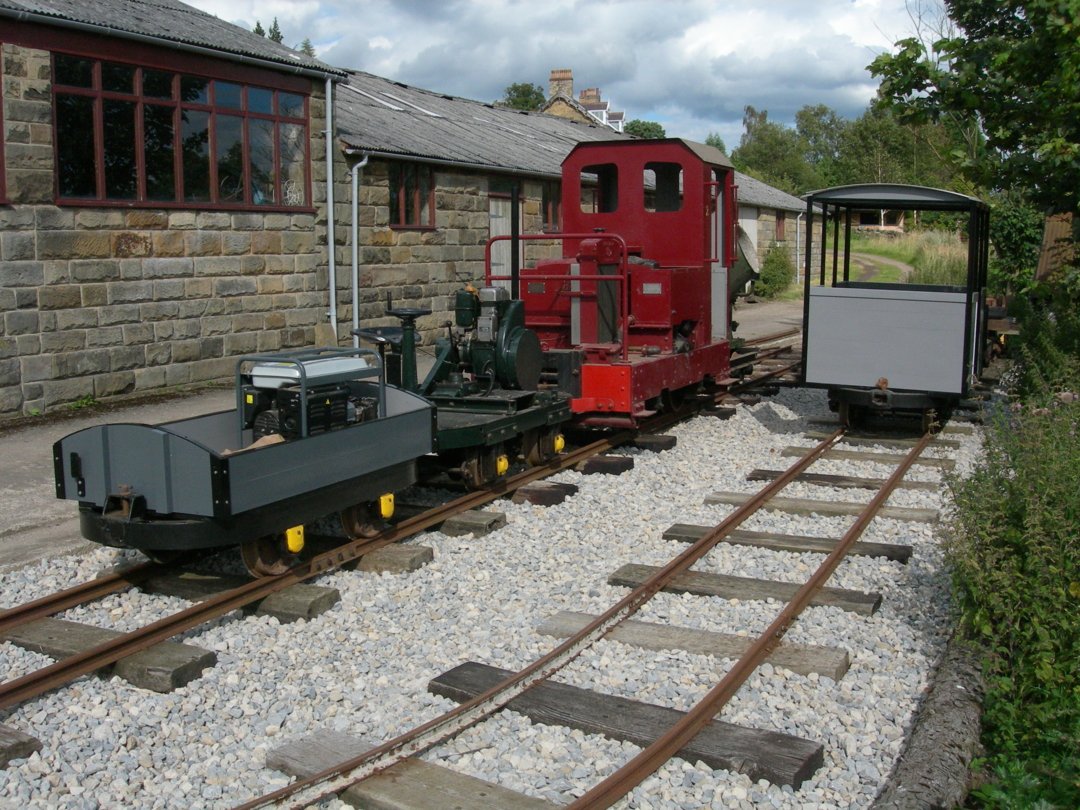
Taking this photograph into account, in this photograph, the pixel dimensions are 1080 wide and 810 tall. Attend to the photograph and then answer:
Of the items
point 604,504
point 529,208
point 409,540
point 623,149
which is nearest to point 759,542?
point 604,504

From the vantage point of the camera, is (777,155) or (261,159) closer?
(261,159)

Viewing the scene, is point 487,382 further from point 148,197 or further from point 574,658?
point 148,197

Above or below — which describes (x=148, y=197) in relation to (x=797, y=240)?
below

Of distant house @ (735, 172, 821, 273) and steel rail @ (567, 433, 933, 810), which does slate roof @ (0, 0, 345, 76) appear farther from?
distant house @ (735, 172, 821, 273)

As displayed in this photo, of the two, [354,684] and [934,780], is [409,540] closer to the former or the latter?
[354,684]

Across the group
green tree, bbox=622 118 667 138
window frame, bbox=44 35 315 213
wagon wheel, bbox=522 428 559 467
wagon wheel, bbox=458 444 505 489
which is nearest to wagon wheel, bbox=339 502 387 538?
wagon wheel, bbox=458 444 505 489

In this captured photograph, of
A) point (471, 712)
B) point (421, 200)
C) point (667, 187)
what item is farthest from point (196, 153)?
point (471, 712)

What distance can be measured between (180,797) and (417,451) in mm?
3464

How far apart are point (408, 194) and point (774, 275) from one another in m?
18.1

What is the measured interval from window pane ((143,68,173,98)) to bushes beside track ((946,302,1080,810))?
33.7 ft

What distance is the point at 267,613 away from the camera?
6023 mm

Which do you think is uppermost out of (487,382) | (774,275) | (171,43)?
(171,43)

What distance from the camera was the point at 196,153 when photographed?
43.8 feet

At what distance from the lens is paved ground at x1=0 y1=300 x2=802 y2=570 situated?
7.47 meters
